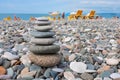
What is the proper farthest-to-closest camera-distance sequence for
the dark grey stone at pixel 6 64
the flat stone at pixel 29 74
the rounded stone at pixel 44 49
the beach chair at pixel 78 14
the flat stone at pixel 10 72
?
1. the beach chair at pixel 78 14
2. the dark grey stone at pixel 6 64
3. the rounded stone at pixel 44 49
4. the flat stone at pixel 10 72
5. the flat stone at pixel 29 74

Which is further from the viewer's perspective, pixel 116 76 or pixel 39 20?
pixel 39 20

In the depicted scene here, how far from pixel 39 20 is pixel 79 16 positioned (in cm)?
1878

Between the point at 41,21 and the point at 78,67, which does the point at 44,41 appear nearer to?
the point at 41,21

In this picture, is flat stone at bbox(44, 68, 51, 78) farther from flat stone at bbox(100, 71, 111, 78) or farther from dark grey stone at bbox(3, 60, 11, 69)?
flat stone at bbox(100, 71, 111, 78)

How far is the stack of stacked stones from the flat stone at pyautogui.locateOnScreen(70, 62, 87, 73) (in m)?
0.26

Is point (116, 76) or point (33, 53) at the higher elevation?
point (33, 53)

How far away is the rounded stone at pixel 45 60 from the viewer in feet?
14.4

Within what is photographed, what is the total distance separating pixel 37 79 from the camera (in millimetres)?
4070

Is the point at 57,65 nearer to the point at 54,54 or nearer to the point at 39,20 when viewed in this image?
the point at 54,54

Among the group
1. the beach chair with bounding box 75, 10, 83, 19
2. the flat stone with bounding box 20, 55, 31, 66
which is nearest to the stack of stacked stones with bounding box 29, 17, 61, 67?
the flat stone with bounding box 20, 55, 31, 66

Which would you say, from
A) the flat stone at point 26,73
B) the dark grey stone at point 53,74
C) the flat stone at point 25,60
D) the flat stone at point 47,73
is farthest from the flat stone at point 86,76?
the flat stone at point 25,60

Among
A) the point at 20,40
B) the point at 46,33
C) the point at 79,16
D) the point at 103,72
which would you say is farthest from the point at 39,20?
the point at 79,16

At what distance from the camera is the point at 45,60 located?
14.4ft

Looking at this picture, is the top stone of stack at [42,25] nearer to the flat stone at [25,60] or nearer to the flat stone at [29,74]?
the flat stone at [25,60]
